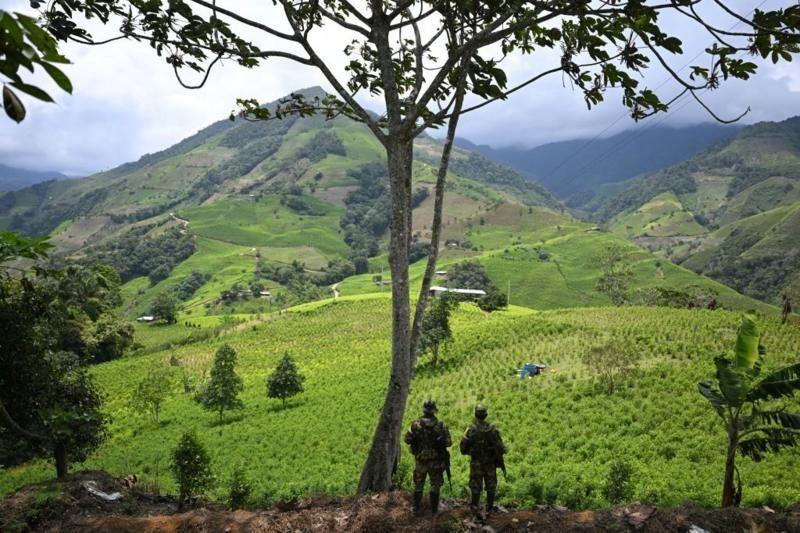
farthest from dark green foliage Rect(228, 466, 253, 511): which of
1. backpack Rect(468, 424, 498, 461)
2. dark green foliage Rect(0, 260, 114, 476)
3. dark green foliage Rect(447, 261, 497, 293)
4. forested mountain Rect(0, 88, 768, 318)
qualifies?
dark green foliage Rect(447, 261, 497, 293)

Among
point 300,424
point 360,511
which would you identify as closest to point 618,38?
point 360,511

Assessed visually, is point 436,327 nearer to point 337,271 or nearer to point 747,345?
point 747,345

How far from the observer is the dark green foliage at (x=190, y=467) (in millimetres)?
10492

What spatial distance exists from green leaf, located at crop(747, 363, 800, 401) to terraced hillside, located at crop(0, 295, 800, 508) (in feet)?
11.9

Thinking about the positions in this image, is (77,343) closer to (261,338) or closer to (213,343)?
(213,343)

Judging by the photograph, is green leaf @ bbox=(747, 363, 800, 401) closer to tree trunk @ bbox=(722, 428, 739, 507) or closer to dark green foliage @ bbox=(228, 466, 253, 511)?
tree trunk @ bbox=(722, 428, 739, 507)

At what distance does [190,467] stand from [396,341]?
6.48m

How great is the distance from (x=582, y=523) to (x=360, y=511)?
2.96m

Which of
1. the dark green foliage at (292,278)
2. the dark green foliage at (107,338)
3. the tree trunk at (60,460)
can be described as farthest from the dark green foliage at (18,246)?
the dark green foliage at (292,278)

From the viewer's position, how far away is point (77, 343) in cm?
4834

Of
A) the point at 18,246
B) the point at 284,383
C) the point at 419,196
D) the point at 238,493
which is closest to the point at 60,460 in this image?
the point at 238,493

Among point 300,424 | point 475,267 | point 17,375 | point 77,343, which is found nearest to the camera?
point 17,375

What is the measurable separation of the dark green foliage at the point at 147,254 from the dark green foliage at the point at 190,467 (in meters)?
134

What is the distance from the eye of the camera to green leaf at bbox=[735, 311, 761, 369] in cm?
845
